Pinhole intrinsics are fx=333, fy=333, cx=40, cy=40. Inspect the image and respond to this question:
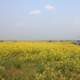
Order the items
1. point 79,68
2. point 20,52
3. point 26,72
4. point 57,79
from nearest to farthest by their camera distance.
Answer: point 57,79 → point 26,72 → point 79,68 → point 20,52

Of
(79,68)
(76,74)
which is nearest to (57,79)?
(76,74)

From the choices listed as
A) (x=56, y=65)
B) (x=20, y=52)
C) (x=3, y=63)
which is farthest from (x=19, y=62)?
(x=20, y=52)

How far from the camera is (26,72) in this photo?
16.0m

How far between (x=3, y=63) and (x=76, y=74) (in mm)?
4030

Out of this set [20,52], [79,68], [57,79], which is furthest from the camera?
[20,52]

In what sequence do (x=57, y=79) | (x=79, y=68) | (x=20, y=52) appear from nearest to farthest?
(x=57, y=79) → (x=79, y=68) → (x=20, y=52)

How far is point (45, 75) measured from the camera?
49.3ft

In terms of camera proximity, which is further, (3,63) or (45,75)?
(3,63)

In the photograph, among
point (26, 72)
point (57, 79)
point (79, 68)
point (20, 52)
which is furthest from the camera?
point (20, 52)

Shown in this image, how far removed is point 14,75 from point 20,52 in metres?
9.06

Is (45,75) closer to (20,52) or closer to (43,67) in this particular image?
(43,67)

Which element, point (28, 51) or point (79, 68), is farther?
point (28, 51)

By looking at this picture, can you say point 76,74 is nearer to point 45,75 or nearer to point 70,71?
point 70,71

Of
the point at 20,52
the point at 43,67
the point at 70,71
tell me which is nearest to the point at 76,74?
the point at 70,71
